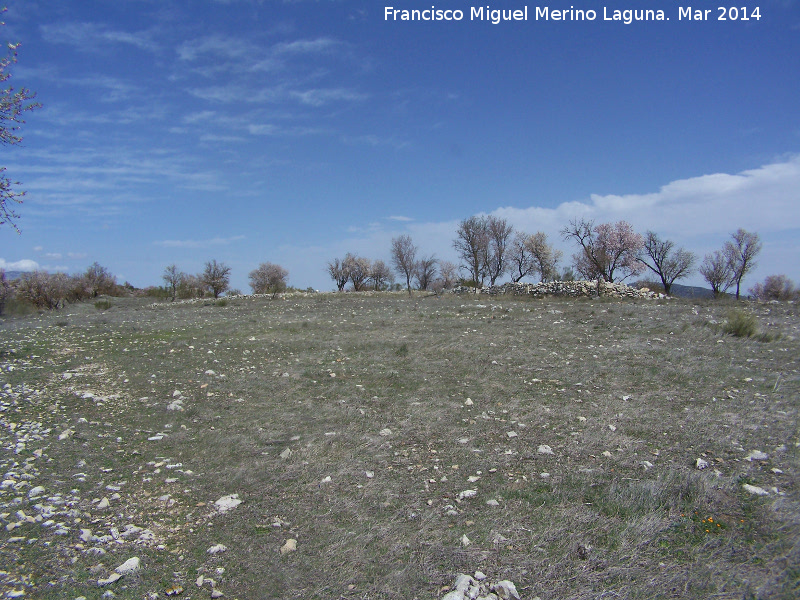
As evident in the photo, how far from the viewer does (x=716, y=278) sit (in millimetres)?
50094

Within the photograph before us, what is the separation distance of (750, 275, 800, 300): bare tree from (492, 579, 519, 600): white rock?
45.7 metres

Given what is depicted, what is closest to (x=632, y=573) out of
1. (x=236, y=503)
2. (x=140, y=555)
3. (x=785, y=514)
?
(x=785, y=514)

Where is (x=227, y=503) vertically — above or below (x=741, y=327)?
below

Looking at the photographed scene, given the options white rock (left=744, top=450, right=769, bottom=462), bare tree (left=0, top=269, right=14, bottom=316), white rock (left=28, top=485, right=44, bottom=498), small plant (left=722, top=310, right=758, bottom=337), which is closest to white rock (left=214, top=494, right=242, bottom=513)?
white rock (left=28, top=485, right=44, bottom=498)

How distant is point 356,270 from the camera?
74.8 m

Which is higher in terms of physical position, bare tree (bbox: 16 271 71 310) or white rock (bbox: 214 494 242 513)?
bare tree (bbox: 16 271 71 310)

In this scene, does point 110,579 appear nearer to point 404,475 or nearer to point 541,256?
point 404,475

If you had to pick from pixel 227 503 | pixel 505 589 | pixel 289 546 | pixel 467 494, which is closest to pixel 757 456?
pixel 467 494

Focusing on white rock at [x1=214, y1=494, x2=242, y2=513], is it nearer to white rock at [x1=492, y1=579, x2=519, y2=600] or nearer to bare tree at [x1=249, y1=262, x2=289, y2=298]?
white rock at [x1=492, y1=579, x2=519, y2=600]

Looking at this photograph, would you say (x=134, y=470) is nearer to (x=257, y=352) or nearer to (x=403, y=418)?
(x=403, y=418)

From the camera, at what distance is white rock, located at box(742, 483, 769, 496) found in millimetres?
4008

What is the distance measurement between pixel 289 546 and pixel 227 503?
1.01 meters

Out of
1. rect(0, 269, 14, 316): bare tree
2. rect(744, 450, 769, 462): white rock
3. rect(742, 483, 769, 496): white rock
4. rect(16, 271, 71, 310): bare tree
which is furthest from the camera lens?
rect(16, 271, 71, 310): bare tree

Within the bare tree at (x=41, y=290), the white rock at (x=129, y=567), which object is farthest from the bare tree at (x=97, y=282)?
the white rock at (x=129, y=567)
